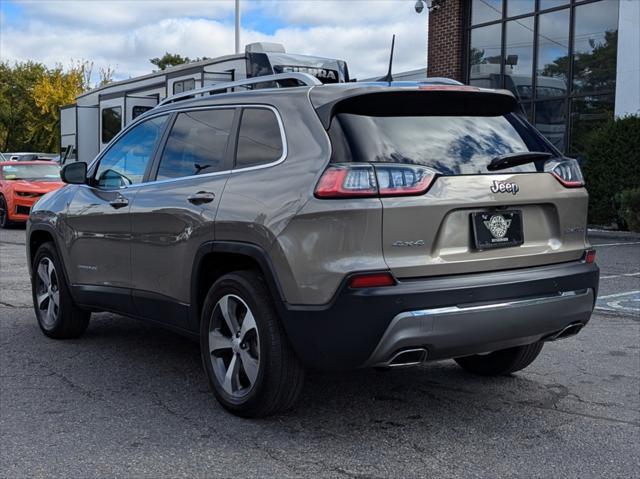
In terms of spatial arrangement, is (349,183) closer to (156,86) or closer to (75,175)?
(75,175)

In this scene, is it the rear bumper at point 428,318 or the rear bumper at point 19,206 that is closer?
the rear bumper at point 428,318

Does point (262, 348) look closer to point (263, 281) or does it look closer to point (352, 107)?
point (263, 281)

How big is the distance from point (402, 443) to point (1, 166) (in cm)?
1636

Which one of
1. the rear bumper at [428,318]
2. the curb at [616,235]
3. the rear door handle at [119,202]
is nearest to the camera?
the rear bumper at [428,318]

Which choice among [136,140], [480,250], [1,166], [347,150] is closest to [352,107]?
[347,150]

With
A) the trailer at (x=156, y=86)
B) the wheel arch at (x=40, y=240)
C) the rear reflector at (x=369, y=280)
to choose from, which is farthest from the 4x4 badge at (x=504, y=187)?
the trailer at (x=156, y=86)

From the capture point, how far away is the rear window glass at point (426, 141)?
3852 millimetres

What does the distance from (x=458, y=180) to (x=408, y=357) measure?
896 mm

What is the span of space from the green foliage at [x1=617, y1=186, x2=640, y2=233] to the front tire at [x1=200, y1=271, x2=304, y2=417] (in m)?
11.1

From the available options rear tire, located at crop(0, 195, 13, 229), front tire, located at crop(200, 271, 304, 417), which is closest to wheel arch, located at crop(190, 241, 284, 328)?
front tire, located at crop(200, 271, 304, 417)

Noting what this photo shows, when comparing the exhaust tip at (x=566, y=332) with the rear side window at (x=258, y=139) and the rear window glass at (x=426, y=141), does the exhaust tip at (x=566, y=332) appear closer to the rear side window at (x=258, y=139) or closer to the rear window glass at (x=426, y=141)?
the rear window glass at (x=426, y=141)

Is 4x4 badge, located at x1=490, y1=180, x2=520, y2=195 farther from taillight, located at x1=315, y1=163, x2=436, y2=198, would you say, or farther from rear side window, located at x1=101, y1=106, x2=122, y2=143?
rear side window, located at x1=101, y1=106, x2=122, y2=143

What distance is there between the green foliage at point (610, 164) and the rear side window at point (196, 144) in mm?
11537

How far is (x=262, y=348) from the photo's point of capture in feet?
13.1
